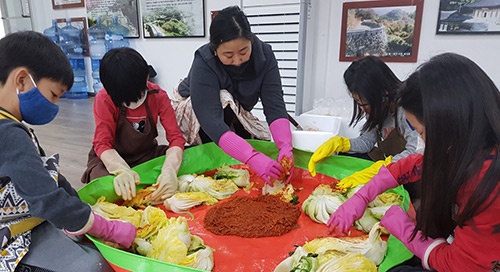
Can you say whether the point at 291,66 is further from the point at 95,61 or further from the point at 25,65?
the point at 95,61

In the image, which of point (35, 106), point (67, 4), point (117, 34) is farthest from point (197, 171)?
point (67, 4)

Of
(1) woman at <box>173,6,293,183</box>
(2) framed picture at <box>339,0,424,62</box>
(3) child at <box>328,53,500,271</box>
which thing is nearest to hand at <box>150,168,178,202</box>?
(1) woman at <box>173,6,293,183</box>

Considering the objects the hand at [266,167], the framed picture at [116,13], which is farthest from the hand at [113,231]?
the framed picture at [116,13]

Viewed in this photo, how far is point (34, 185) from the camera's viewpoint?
0.76m

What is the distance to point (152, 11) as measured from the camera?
389 cm

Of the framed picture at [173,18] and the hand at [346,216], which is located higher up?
the framed picture at [173,18]

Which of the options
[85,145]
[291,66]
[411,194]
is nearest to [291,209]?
[411,194]

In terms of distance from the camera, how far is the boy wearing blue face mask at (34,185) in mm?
766

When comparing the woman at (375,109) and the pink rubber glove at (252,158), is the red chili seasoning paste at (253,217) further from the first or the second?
the woman at (375,109)

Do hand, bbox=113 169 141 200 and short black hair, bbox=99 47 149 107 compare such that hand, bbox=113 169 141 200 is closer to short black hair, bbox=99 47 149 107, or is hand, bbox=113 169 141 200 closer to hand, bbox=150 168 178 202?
hand, bbox=150 168 178 202

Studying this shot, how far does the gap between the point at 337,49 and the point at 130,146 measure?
2.02m

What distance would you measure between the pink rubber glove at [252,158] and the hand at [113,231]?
1.63ft

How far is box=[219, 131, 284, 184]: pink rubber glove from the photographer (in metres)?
1.25

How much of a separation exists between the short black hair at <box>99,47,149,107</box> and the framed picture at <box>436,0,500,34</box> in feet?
7.07
